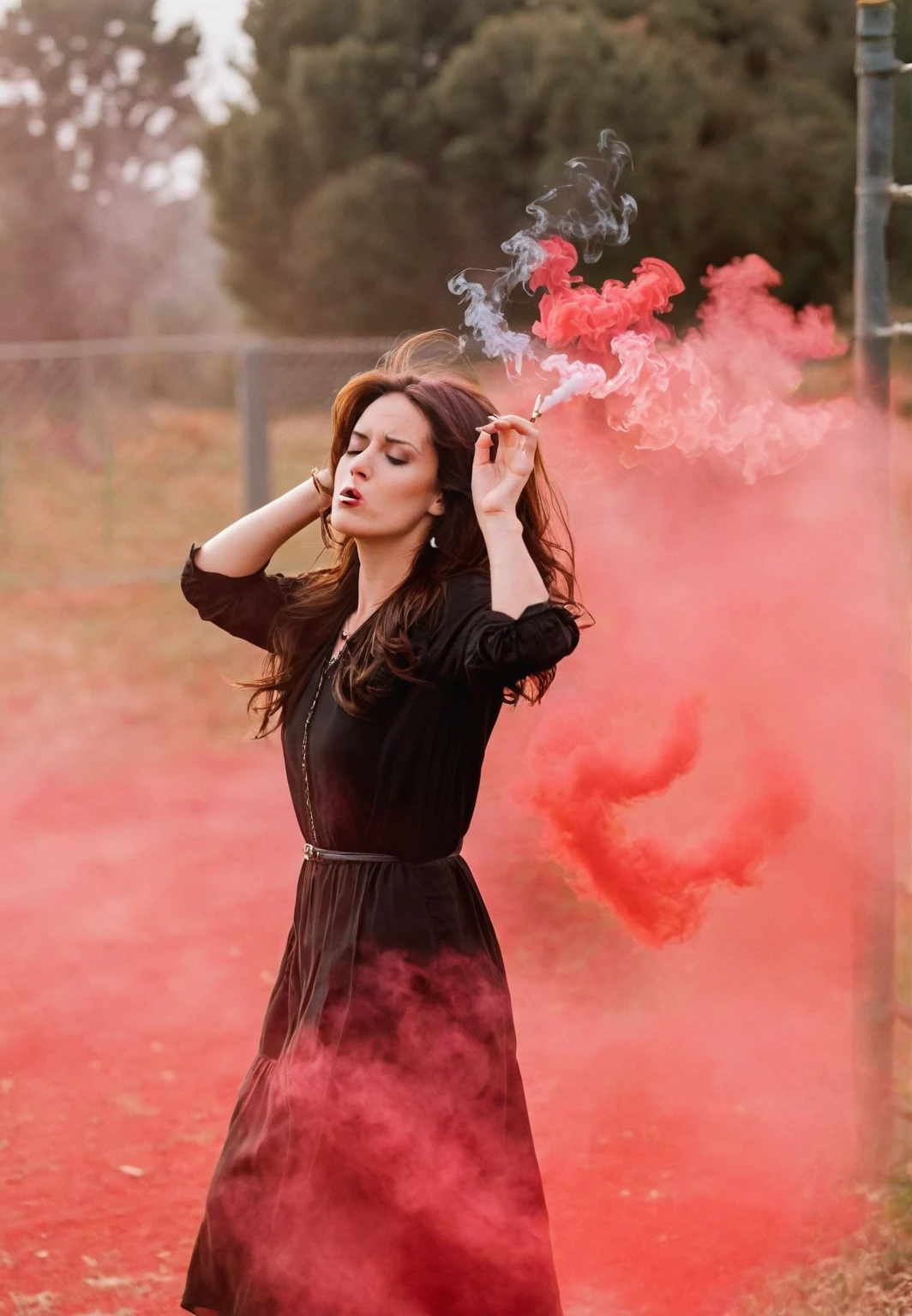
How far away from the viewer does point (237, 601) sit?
9.36ft

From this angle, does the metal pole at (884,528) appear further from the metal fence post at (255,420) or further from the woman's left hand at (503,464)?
the metal fence post at (255,420)

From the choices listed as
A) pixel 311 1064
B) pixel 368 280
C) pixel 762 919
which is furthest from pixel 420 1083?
pixel 368 280

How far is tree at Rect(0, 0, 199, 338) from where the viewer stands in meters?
18.3

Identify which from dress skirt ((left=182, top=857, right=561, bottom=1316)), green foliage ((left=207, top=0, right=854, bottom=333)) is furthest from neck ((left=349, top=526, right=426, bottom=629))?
green foliage ((left=207, top=0, right=854, bottom=333))

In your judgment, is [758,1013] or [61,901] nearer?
[758,1013]

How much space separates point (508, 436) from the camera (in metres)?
2.51

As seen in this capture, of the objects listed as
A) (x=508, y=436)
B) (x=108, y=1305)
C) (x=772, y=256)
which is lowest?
(x=108, y=1305)

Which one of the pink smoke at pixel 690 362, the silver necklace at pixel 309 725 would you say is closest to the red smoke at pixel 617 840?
the pink smoke at pixel 690 362

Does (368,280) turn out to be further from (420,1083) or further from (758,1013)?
(420,1083)

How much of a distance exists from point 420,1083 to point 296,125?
1013cm

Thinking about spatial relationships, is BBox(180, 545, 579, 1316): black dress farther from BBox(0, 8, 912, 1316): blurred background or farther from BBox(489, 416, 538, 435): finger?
BBox(0, 8, 912, 1316): blurred background

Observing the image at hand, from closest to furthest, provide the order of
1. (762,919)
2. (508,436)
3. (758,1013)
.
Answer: (508,436) < (758,1013) < (762,919)

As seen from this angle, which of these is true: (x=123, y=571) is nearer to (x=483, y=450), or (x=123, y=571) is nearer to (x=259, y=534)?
(x=259, y=534)

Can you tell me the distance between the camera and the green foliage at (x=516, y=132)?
9.66m
